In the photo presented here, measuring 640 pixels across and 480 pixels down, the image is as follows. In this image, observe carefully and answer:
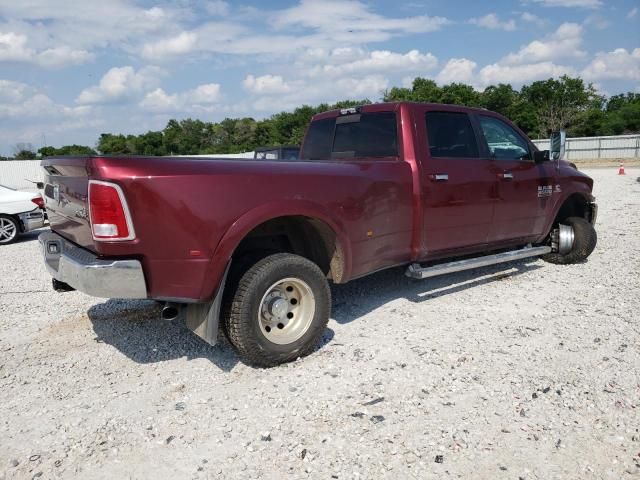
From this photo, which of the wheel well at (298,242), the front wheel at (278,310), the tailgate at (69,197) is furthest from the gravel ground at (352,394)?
the tailgate at (69,197)

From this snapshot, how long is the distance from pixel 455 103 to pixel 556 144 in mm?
50314

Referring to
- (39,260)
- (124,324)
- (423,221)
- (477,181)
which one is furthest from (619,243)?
(39,260)

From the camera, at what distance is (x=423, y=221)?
4.55 meters

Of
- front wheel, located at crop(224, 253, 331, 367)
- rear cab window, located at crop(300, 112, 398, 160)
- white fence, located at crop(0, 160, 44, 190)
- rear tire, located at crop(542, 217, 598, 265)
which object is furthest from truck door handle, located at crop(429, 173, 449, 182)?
white fence, located at crop(0, 160, 44, 190)

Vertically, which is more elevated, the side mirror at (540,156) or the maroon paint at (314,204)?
the side mirror at (540,156)

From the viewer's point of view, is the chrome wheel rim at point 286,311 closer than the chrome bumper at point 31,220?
Yes

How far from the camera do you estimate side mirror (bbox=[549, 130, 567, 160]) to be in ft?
18.6

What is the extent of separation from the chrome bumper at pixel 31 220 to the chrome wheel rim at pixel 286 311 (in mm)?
7954

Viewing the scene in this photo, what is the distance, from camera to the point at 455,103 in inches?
2087

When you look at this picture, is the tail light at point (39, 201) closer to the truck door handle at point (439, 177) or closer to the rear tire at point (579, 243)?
the truck door handle at point (439, 177)

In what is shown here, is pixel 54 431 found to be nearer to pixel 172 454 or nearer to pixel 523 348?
pixel 172 454

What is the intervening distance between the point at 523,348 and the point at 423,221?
1.35m

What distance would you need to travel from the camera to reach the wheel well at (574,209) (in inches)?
262

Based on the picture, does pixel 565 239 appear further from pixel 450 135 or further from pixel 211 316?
pixel 211 316
